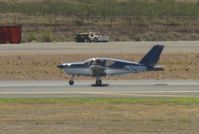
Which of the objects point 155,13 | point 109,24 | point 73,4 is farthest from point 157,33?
point 73,4

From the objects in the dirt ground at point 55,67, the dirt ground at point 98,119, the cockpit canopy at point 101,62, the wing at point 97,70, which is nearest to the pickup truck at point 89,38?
the dirt ground at point 55,67

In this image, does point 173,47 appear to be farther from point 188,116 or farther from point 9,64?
point 188,116

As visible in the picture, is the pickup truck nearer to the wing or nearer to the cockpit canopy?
the cockpit canopy

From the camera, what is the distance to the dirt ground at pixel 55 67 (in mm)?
45378

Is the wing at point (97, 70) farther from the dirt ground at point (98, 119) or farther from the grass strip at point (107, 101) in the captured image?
the dirt ground at point (98, 119)

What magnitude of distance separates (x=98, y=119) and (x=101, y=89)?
12793 mm

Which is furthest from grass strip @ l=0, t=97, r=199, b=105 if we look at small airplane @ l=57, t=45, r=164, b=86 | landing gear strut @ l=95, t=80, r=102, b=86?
small airplane @ l=57, t=45, r=164, b=86

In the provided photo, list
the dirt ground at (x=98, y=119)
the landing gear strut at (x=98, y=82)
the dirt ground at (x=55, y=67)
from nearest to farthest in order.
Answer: the dirt ground at (x=98, y=119), the landing gear strut at (x=98, y=82), the dirt ground at (x=55, y=67)

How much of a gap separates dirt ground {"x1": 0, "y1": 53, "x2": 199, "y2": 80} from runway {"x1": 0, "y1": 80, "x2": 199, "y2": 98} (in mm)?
3902

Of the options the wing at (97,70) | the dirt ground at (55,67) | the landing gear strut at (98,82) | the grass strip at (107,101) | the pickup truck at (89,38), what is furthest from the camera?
the pickup truck at (89,38)

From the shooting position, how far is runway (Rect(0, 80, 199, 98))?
3294cm

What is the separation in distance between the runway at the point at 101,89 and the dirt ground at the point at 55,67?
3.90 meters

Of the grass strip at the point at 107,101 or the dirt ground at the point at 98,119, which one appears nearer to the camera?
the dirt ground at the point at 98,119

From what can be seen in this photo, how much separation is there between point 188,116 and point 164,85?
13819mm
